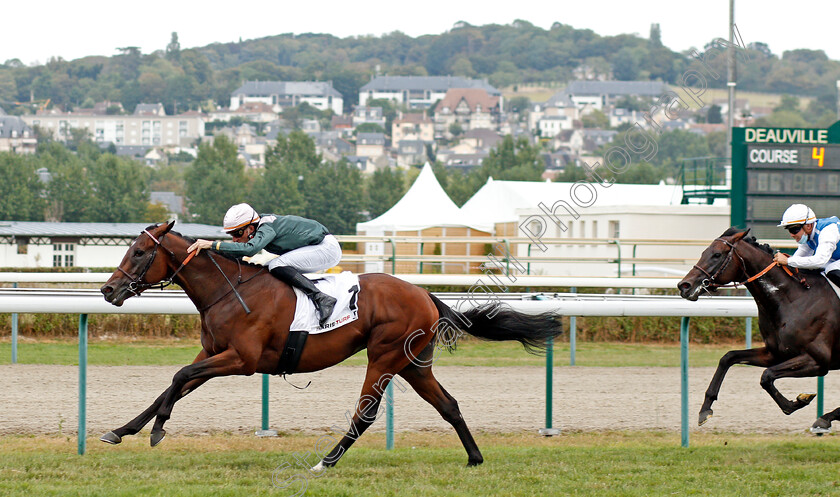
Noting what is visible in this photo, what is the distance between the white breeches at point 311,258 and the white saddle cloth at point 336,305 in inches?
→ 3.2

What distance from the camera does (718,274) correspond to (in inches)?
239

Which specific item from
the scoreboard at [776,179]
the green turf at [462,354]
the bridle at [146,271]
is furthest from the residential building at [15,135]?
the bridle at [146,271]

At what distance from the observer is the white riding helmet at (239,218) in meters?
5.60

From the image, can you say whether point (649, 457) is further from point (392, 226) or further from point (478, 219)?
point (478, 219)

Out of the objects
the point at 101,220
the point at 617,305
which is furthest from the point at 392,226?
the point at 101,220

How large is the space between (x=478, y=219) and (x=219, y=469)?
97.1 feet

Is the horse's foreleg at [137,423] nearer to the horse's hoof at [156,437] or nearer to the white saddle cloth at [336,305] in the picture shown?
the horse's hoof at [156,437]

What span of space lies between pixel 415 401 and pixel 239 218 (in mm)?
3089

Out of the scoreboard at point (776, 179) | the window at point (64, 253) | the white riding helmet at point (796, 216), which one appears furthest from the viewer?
the window at point (64, 253)

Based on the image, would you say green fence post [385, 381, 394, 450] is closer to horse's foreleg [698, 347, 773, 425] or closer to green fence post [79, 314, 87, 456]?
green fence post [79, 314, 87, 456]

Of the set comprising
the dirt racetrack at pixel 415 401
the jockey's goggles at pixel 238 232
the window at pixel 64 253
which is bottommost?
the window at pixel 64 253

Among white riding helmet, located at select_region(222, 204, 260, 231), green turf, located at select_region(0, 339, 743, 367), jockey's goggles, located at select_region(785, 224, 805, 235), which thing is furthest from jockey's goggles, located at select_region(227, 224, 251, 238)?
green turf, located at select_region(0, 339, 743, 367)

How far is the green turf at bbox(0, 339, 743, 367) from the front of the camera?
10.3m

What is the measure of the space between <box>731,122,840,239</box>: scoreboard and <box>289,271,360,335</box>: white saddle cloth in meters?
10.8
